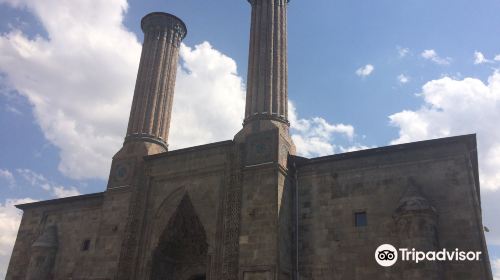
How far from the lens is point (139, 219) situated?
46.9 feet

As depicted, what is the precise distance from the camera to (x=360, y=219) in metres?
11.6

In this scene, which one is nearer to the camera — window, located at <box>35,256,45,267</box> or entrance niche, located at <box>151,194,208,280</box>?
entrance niche, located at <box>151,194,208,280</box>

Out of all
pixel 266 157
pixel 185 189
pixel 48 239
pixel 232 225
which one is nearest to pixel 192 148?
pixel 185 189

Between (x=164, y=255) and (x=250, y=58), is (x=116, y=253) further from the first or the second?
(x=250, y=58)

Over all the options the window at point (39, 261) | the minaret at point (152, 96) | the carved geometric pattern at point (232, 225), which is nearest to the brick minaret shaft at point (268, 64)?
the carved geometric pattern at point (232, 225)

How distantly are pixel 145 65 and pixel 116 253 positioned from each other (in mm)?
7558

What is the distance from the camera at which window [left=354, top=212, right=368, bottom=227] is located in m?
11.5

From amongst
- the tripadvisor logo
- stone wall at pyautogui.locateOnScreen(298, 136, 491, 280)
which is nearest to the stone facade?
stone wall at pyautogui.locateOnScreen(298, 136, 491, 280)

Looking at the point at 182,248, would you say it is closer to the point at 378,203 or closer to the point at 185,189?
the point at 185,189

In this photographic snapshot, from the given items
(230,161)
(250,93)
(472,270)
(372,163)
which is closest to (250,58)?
(250,93)

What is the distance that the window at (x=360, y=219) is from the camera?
37.7 feet

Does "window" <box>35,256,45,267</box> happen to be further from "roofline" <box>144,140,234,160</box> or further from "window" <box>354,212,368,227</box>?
"window" <box>354,212,368,227</box>

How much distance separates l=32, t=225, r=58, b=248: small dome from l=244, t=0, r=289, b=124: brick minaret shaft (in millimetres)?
8979

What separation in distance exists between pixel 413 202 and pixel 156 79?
1089cm
